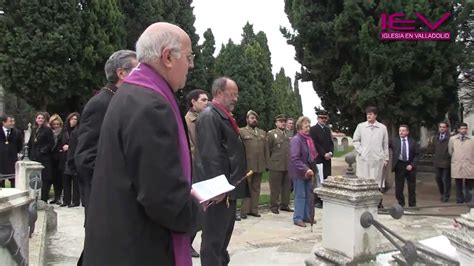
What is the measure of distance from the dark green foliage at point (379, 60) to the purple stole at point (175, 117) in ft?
36.5

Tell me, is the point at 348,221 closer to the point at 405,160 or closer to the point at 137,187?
the point at 137,187

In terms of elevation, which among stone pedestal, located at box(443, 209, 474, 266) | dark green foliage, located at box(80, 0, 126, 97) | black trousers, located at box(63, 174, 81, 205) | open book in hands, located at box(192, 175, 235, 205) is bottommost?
black trousers, located at box(63, 174, 81, 205)

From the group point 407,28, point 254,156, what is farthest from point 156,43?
point 407,28

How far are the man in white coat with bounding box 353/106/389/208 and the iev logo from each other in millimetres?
3903

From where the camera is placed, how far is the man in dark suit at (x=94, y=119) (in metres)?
3.66

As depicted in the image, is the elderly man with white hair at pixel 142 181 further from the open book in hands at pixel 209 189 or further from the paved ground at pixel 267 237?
the paved ground at pixel 267 237

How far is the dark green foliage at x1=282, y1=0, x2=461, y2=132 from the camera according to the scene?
12524mm

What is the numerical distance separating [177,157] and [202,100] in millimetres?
3817

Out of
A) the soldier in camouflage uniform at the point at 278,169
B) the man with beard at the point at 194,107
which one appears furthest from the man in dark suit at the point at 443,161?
the man with beard at the point at 194,107

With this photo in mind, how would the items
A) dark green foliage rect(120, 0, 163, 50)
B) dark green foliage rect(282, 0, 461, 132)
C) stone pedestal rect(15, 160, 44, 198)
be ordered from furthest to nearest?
dark green foliage rect(120, 0, 163, 50)
dark green foliage rect(282, 0, 461, 132)
stone pedestal rect(15, 160, 44, 198)

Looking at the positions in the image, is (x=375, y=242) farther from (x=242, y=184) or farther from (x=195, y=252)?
(x=195, y=252)

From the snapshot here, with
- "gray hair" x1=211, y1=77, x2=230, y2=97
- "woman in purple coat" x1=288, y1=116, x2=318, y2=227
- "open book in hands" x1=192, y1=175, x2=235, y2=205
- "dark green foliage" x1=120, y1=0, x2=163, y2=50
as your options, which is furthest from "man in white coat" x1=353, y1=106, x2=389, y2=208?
"dark green foliage" x1=120, y1=0, x2=163, y2=50

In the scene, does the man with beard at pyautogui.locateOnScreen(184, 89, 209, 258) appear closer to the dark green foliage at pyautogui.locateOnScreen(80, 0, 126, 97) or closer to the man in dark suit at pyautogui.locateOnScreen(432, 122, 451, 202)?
the man in dark suit at pyautogui.locateOnScreen(432, 122, 451, 202)

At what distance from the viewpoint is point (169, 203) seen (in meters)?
1.90
